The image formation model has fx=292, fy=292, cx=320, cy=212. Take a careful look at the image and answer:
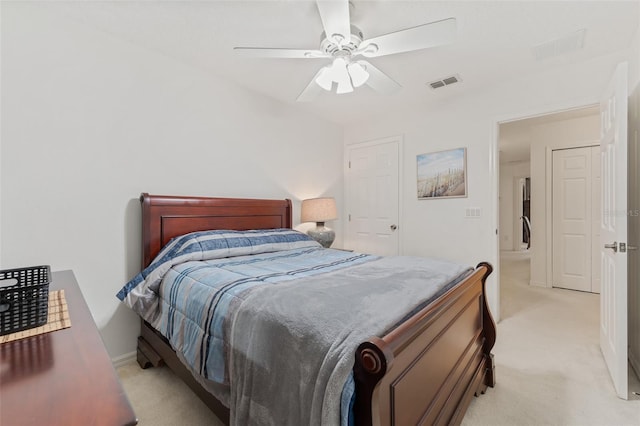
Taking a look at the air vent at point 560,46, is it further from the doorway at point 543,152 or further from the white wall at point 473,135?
the doorway at point 543,152

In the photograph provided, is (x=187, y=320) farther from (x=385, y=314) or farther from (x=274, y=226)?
(x=274, y=226)

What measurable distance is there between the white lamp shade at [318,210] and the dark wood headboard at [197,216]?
28 cm

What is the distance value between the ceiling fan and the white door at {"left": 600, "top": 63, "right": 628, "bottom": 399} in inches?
46.9

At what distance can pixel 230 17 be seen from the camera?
198 cm

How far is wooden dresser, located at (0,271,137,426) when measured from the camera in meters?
0.50

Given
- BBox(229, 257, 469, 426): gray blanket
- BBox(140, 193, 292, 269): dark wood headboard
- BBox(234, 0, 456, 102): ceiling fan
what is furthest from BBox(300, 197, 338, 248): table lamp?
BBox(229, 257, 469, 426): gray blanket

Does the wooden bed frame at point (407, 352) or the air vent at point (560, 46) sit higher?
the air vent at point (560, 46)

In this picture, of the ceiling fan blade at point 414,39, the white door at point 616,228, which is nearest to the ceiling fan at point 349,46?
the ceiling fan blade at point 414,39

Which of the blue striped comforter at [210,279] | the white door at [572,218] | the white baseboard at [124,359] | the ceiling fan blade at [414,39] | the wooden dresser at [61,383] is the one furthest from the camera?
the white door at [572,218]

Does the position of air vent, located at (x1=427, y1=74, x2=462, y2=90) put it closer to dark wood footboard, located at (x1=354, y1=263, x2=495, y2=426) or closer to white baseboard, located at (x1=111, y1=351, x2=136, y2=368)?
dark wood footboard, located at (x1=354, y1=263, x2=495, y2=426)

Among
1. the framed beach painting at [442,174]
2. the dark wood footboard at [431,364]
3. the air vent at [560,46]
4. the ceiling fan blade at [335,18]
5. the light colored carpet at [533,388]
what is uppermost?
the air vent at [560,46]

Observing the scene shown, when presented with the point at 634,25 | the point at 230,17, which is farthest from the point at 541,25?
the point at 230,17

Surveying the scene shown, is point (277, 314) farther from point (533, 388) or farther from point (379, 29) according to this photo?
point (379, 29)

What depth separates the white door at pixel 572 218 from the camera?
4.08 m
